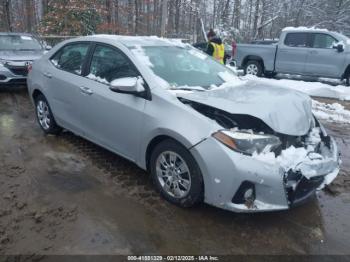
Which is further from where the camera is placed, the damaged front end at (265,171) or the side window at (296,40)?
the side window at (296,40)

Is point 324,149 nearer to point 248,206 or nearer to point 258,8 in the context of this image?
point 248,206

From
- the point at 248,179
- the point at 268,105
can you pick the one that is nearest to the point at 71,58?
the point at 268,105

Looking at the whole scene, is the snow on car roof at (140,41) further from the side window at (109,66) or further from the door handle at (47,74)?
the door handle at (47,74)

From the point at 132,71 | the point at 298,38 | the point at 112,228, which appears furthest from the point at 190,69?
the point at 298,38

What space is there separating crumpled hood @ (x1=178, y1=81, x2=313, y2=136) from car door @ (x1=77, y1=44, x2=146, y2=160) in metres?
0.69

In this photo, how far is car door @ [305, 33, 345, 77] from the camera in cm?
1146

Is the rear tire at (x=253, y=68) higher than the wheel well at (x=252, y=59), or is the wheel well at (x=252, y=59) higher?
the wheel well at (x=252, y=59)

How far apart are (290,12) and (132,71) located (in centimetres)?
3450

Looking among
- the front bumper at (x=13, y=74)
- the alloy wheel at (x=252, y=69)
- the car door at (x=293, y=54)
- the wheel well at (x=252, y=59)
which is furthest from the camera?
the alloy wheel at (x=252, y=69)

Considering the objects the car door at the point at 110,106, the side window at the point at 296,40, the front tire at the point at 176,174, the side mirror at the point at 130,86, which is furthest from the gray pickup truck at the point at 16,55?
the side window at the point at 296,40

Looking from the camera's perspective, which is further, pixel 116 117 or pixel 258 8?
pixel 258 8

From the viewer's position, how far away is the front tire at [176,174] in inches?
133

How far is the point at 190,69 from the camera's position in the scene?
14.6 ft

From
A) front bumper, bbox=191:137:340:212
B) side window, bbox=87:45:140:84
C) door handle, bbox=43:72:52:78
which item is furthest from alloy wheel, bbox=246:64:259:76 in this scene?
front bumper, bbox=191:137:340:212
